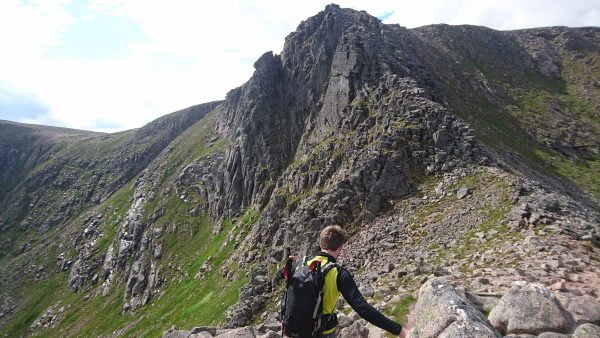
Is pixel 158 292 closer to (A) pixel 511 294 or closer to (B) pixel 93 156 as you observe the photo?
(A) pixel 511 294

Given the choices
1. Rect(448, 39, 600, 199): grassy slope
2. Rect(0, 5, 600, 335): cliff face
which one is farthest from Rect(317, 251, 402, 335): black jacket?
Rect(448, 39, 600, 199): grassy slope

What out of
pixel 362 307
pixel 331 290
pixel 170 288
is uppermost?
pixel 331 290

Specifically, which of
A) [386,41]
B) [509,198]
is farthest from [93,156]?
[509,198]

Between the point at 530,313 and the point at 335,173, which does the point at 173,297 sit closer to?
the point at 335,173

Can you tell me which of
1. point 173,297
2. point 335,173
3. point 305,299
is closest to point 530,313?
point 305,299

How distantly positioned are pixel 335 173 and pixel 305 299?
121 ft

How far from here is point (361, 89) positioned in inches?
2089

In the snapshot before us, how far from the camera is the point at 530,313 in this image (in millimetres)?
10789

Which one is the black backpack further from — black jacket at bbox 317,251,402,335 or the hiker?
black jacket at bbox 317,251,402,335

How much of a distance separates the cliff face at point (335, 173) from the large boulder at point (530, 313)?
10.1 metres

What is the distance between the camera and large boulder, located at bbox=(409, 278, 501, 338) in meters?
8.61

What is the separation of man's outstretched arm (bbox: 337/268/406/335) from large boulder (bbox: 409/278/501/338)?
1.77 m

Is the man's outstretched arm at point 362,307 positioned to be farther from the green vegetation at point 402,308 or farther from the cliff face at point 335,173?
the cliff face at point 335,173

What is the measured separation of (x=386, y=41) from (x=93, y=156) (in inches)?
6288
